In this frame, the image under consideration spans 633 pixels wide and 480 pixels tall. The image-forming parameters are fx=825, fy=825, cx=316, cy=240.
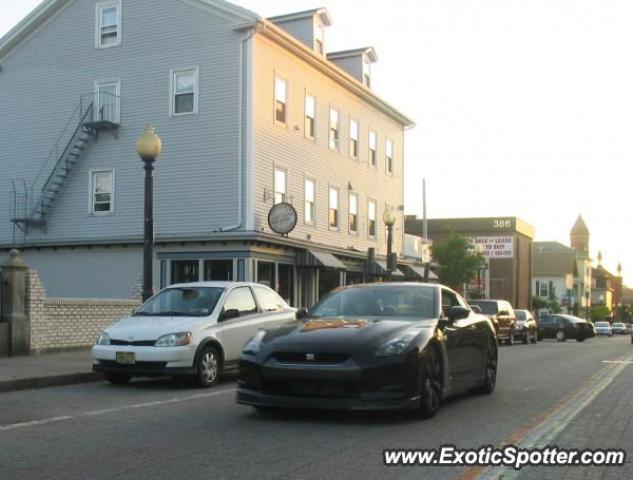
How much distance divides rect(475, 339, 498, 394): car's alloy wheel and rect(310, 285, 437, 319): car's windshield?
5.66ft

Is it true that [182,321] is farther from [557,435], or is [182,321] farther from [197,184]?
[197,184]

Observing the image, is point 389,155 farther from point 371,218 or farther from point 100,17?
point 100,17

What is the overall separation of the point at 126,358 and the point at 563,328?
3367 cm

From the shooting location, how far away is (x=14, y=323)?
51.3ft

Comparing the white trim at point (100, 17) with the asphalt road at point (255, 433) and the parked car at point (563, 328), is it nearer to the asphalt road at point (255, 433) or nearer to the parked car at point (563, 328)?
the asphalt road at point (255, 433)

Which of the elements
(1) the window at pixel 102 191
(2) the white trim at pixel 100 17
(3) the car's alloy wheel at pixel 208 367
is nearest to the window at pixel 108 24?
(2) the white trim at pixel 100 17

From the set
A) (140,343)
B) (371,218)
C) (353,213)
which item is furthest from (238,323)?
(371,218)

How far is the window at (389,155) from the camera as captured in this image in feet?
122

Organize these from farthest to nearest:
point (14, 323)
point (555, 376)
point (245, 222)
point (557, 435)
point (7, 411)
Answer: point (245, 222) → point (14, 323) → point (555, 376) → point (7, 411) → point (557, 435)

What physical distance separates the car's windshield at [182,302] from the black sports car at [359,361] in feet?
12.1

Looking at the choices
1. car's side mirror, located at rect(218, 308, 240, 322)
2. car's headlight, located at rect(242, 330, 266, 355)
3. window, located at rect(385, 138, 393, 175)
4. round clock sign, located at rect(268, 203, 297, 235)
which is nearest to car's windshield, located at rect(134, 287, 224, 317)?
car's side mirror, located at rect(218, 308, 240, 322)

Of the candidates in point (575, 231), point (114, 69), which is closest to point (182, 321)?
point (114, 69)

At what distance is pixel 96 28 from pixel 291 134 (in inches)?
301

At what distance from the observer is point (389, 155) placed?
124 feet
